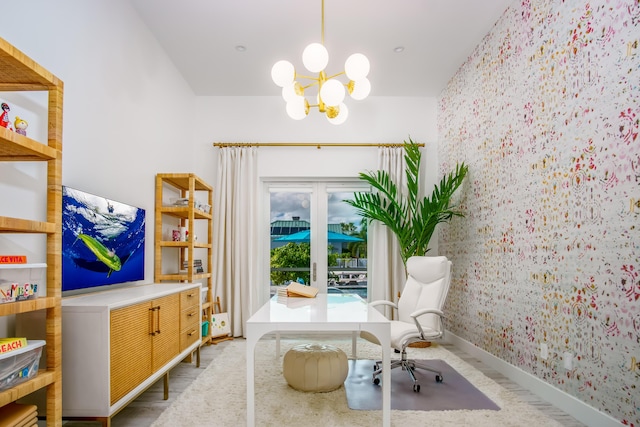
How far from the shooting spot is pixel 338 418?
2.50 meters

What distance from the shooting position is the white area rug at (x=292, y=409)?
2.46m

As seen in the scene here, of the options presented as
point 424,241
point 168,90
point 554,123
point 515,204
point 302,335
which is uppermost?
point 168,90

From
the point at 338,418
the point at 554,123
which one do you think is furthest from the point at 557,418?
the point at 554,123

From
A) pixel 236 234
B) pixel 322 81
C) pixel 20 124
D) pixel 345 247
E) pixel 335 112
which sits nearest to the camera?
pixel 20 124

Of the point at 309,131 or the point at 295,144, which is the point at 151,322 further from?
the point at 309,131

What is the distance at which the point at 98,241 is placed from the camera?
2.71 metres

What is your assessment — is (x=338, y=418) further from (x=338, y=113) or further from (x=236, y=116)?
(x=236, y=116)

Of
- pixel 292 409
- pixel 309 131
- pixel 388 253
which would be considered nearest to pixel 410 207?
pixel 388 253

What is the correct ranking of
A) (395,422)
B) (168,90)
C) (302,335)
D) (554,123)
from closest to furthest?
(395,422)
(554,123)
(168,90)
(302,335)

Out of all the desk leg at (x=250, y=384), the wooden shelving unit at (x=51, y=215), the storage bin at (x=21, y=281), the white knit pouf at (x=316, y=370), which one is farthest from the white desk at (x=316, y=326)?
the storage bin at (x=21, y=281)

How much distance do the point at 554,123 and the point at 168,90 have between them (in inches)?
139

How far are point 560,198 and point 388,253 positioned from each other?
2545mm

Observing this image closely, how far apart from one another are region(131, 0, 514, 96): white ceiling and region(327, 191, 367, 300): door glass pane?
165cm

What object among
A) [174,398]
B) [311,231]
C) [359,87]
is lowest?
[174,398]
